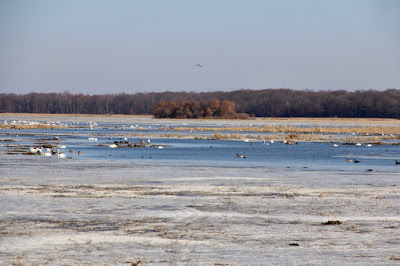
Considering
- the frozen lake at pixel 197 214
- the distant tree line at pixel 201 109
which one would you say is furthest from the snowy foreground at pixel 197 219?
the distant tree line at pixel 201 109

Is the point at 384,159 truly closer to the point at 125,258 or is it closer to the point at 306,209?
the point at 306,209

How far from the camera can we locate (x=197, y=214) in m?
11.4

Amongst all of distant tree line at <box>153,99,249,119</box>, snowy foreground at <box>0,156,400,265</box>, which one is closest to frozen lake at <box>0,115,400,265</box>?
snowy foreground at <box>0,156,400,265</box>

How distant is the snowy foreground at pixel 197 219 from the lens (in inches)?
328

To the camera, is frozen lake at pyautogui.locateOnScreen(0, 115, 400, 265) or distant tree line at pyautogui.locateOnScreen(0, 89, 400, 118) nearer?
frozen lake at pyautogui.locateOnScreen(0, 115, 400, 265)

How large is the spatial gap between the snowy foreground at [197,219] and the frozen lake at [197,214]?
19 mm

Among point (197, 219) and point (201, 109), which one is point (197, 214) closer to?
point (197, 219)

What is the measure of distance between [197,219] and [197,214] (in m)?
0.49

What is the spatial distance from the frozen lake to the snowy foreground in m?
0.02

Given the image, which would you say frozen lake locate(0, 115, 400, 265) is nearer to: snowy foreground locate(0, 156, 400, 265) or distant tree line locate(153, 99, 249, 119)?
snowy foreground locate(0, 156, 400, 265)

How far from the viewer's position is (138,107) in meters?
191

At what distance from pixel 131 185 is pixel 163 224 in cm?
550

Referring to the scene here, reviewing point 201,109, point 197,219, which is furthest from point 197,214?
point 201,109

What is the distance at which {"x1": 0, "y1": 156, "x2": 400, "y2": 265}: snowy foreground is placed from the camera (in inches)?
328
